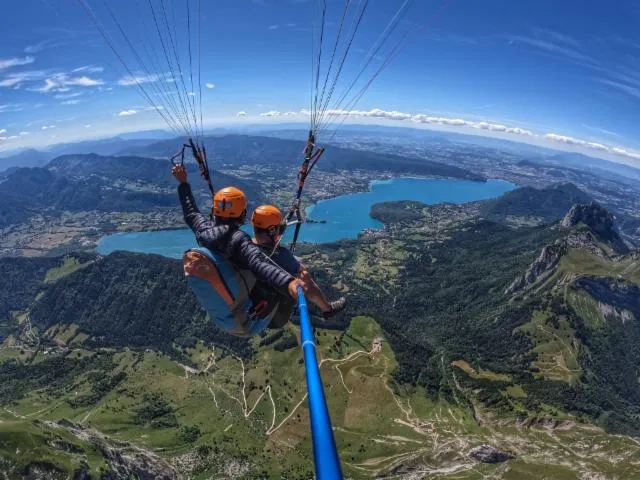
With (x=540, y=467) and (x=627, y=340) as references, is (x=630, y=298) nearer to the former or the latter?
(x=627, y=340)

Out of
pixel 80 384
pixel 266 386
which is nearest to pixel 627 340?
pixel 266 386

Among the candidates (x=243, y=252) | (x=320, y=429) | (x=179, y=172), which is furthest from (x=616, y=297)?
(x=320, y=429)

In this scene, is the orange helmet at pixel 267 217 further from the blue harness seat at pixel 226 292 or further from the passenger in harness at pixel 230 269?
the blue harness seat at pixel 226 292

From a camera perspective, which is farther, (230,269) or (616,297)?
(616,297)

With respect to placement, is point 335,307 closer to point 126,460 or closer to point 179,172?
point 179,172

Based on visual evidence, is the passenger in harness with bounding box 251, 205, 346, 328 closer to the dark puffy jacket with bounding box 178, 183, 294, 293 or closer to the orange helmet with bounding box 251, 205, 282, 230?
the orange helmet with bounding box 251, 205, 282, 230

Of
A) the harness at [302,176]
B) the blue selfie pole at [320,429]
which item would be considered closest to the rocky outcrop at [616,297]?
the harness at [302,176]
